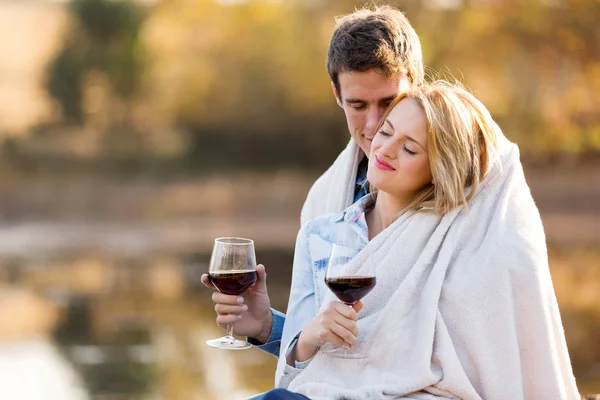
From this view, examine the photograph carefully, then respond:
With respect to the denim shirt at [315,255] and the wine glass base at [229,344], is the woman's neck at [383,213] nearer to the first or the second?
the denim shirt at [315,255]

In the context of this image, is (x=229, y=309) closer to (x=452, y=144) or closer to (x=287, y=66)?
(x=452, y=144)

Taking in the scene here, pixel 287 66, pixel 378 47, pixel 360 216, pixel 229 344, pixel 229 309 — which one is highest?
pixel 287 66

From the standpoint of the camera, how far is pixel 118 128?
15.6 meters

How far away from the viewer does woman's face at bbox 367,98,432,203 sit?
99.7 inches

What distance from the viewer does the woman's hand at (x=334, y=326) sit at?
2.37m

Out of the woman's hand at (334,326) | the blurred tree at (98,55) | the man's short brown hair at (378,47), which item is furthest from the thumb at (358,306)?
the blurred tree at (98,55)

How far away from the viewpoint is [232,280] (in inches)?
105

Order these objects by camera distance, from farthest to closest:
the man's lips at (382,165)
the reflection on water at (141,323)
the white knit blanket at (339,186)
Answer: the reflection on water at (141,323) → the white knit blanket at (339,186) → the man's lips at (382,165)

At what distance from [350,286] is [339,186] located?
0.89 metres

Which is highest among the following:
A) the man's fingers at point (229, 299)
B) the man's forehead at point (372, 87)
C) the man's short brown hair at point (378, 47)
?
the man's short brown hair at point (378, 47)

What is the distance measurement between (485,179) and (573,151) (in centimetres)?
1368

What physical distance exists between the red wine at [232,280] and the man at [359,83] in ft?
0.37

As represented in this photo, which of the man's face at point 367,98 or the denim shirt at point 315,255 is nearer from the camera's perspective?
the denim shirt at point 315,255

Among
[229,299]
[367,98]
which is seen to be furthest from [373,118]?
[229,299]
